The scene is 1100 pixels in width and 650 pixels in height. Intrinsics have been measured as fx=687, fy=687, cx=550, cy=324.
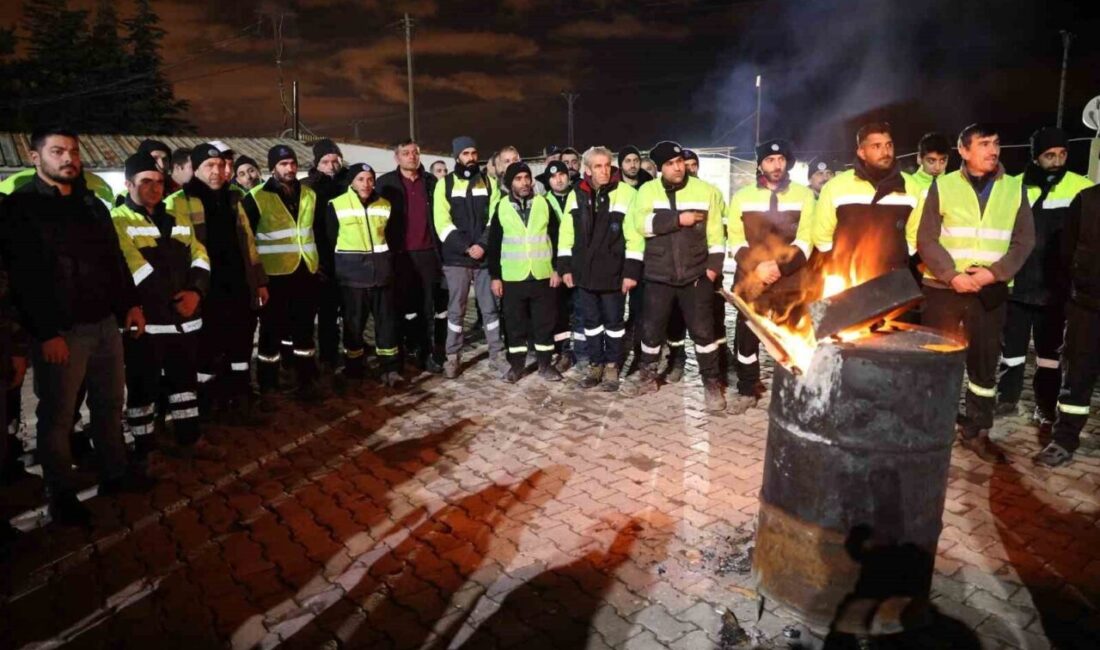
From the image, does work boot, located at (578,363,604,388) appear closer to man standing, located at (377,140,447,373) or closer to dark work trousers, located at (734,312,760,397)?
dark work trousers, located at (734,312,760,397)

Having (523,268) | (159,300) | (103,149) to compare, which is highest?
(103,149)

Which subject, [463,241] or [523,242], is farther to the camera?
[463,241]

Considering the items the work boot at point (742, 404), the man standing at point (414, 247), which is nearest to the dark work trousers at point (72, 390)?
the man standing at point (414, 247)

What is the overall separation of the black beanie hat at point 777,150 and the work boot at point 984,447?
2518 mm

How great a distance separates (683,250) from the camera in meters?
6.08

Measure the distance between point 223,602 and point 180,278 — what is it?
2.62 metres

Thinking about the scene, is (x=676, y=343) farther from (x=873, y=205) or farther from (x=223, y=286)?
(x=223, y=286)

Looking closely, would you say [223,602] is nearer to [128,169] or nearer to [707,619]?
[707,619]

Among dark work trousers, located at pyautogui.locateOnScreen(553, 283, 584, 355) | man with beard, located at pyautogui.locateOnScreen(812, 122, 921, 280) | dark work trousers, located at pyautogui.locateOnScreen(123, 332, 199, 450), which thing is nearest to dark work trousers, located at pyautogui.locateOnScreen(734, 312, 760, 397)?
man with beard, located at pyautogui.locateOnScreen(812, 122, 921, 280)

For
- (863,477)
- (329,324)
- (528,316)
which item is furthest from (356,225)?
(863,477)

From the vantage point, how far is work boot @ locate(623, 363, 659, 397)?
265 inches

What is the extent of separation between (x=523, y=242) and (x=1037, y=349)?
4.63 m

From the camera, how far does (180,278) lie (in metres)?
5.07

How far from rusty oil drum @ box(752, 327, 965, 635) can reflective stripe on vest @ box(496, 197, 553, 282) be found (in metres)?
4.11
